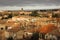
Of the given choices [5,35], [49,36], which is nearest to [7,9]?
[5,35]

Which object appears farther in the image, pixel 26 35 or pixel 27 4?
pixel 27 4

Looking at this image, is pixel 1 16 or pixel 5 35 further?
pixel 1 16

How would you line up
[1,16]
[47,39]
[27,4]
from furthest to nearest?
[27,4], [1,16], [47,39]

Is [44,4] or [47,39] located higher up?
[44,4]

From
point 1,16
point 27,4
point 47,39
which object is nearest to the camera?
point 47,39

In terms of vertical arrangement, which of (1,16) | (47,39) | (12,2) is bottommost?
(47,39)

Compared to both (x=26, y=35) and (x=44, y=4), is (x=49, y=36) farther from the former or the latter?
(x=44, y=4)

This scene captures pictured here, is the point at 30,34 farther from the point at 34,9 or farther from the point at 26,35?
the point at 34,9

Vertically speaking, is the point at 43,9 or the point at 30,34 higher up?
the point at 43,9

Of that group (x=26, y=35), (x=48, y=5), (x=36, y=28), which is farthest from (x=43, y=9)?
(x=26, y=35)
